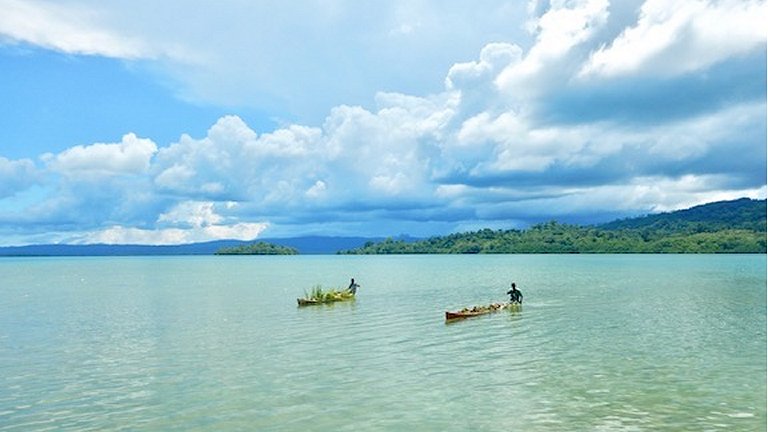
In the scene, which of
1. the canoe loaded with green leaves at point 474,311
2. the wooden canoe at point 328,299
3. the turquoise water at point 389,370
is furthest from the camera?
the wooden canoe at point 328,299

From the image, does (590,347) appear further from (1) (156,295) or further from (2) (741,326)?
(1) (156,295)

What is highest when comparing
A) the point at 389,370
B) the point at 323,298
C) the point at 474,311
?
the point at 323,298

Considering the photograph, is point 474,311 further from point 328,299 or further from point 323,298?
point 328,299

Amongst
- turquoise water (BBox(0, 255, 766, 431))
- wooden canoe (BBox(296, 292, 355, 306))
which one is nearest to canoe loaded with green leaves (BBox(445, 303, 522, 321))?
turquoise water (BBox(0, 255, 766, 431))

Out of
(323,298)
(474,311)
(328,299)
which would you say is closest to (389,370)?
(474,311)

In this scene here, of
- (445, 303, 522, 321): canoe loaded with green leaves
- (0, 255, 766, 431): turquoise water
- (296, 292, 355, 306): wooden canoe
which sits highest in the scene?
(296, 292, 355, 306): wooden canoe

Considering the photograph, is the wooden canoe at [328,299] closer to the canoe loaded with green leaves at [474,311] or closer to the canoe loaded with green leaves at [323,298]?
the canoe loaded with green leaves at [323,298]

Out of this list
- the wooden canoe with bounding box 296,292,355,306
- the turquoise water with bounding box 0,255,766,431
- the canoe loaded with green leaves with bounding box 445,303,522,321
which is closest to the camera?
the turquoise water with bounding box 0,255,766,431

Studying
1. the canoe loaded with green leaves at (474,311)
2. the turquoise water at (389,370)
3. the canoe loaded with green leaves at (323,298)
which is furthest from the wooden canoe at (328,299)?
the canoe loaded with green leaves at (474,311)

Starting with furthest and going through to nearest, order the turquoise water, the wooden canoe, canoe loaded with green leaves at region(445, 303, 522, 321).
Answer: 1. the wooden canoe
2. canoe loaded with green leaves at region(445, 303, 522, 321)
3. the turquoise water

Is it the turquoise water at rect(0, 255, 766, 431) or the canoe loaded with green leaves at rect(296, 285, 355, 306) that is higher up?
the canoe loaded with green leaves at rect(296, 285, 355, 306)

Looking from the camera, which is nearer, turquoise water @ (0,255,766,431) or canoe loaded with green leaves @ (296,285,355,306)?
turquoise water @ (0,255,766,431)

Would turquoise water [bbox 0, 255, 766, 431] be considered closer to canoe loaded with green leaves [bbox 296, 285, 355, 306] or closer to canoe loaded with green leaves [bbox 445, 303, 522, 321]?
canoe loaded with green leaves [bbox 445, 303, 522, 321]

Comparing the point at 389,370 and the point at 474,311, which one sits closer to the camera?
the point at 389,370
